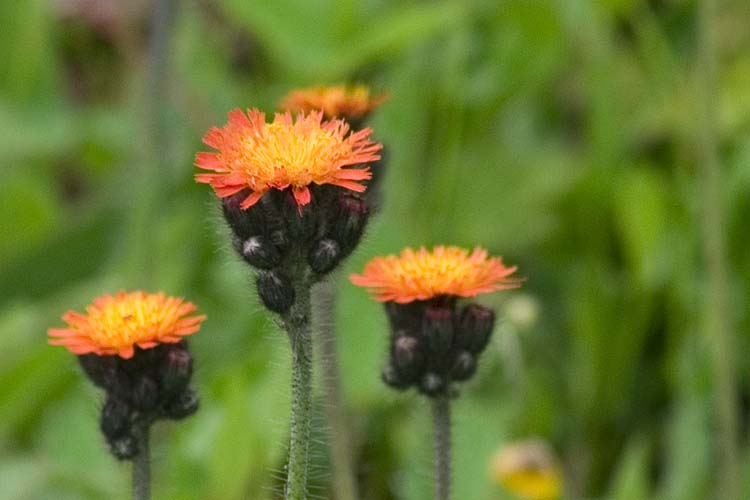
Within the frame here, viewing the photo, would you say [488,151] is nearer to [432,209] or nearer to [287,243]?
[432,209]

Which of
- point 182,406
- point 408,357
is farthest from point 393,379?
point 182,406

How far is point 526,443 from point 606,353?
268 millimetres

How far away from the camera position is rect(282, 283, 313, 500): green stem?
0.79 meters

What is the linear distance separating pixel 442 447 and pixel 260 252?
11.0 inches

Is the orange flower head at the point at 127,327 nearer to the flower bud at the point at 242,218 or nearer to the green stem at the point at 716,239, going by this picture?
the flower bud at the point at 242,218

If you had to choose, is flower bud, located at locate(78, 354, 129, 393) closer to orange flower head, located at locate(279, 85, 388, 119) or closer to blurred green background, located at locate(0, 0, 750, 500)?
orange flower head, located at locate(279, 85, 388, 119)

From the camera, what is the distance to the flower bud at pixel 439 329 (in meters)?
0.97

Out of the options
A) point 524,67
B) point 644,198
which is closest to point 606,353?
point 644,198

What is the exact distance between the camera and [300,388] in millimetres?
788

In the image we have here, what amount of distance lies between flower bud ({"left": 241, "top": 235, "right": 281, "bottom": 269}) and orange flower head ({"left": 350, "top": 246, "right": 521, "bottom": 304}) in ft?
0.40

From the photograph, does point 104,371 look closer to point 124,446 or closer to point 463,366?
point 124,446

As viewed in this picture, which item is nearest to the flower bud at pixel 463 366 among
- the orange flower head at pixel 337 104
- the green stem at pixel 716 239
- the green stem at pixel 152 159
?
the orange flower head at pixel 337 104

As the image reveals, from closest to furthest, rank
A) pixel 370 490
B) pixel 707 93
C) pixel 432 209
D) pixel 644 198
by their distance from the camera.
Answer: pixel 707 93 < pixel 370 490 < pixel 644 198 < pixel 432 209

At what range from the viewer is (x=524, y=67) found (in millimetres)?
2309
